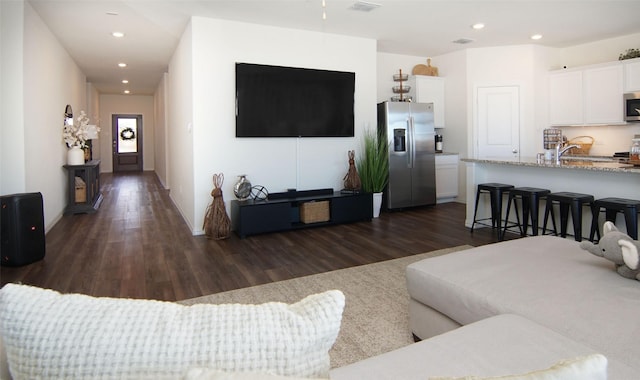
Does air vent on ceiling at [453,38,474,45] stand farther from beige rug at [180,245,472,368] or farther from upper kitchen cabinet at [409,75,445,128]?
beige rug at [180,245,472,368]

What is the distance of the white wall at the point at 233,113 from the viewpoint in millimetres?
4930

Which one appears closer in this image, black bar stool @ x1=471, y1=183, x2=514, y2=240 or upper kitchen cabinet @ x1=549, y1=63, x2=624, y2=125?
black bar stool @ x1=471, y1=183, x2=514, y2=240

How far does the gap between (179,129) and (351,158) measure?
112 inches

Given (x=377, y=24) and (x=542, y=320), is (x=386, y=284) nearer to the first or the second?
(x=542, y=320)

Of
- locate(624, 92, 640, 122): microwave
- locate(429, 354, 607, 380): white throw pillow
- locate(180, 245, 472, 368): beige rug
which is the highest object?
locate(624, 92, 640, 122): microwave

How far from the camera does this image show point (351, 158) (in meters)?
5.80

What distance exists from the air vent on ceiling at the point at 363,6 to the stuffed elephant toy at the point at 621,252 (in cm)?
344

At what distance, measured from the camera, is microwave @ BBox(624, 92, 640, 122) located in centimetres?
566

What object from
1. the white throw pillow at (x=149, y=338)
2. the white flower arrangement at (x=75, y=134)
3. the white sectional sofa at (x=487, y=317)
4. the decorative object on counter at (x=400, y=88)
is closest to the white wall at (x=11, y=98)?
the white flower arrangement at (x=75, y=134)

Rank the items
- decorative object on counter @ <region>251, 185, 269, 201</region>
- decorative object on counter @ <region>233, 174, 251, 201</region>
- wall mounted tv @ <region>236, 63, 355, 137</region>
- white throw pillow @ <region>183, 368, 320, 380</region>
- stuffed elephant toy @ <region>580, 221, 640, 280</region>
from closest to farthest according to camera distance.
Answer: white throw pillow @ <region>183, 368, 320, 380</region>, stuffed elephant toy @ <region>580, 221, 640, 280</region>, decorative object on counter @ <region>233, 174, 251, 201</region>, wall mounted tv @ <region>236, 63, 355, 137</region>, decorative object on counter @ <region>251, 185, 269, 201</region>

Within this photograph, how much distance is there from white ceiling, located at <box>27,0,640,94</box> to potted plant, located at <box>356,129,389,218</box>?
5.22 ft

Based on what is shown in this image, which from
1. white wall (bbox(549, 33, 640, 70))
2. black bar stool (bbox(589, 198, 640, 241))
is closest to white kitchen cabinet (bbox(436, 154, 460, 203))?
white wall (bbox(549, 33, 640, 70))

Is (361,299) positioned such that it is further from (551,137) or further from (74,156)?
(74,156)

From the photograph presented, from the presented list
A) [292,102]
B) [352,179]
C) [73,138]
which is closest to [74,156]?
[73,138]
